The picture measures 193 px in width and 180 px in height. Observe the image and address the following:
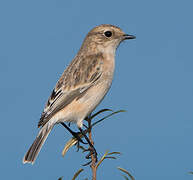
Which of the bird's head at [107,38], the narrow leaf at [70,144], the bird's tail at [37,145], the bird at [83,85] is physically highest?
the bird's head at [107,38]

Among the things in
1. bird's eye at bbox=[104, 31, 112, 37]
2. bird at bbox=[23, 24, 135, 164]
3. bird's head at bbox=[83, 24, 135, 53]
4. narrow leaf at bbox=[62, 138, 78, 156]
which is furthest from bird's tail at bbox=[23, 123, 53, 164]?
bird's eye at bbox=[104, 31, 112, 37]

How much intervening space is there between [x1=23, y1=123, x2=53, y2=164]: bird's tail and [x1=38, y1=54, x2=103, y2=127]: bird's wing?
9 cm

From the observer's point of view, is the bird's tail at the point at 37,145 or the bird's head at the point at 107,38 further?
the bird's head at the point at 107,38

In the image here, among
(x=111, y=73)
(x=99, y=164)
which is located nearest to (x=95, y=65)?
(x=111, y=73)

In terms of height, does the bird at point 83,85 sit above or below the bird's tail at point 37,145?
above

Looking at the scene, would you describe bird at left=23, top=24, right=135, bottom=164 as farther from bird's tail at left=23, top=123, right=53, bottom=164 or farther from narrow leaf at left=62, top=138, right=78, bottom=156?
narrow leaf at left=62, top=138, right=78, bottom=156

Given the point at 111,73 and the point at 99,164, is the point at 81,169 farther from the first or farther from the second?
the point at 111,73

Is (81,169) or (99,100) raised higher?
(99,100)

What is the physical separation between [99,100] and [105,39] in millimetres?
1127

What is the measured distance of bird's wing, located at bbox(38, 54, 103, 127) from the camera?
4336 mm

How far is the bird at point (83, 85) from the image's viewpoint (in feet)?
13.9

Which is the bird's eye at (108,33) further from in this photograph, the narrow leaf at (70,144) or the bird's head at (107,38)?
the narrow leaf at (70,144)

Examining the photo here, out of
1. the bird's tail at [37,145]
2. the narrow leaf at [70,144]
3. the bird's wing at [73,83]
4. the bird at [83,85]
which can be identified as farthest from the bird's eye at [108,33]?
the narrow leaf at [70,144]

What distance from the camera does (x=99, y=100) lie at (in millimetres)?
4398
